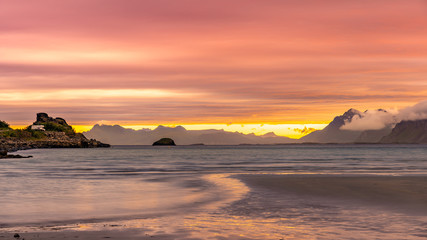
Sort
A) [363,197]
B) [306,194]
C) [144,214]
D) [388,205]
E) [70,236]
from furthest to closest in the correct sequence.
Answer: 1. [306,194]
2. [363,197]
3. [388,205]
4. [144,214]
5. [70,236]

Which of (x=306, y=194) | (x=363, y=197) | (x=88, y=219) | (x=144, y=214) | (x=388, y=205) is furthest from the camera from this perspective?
(x=306, y=194)

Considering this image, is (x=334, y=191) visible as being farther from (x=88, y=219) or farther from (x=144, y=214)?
(x=88, y=219)

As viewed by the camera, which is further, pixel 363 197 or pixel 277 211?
pixel 363 197

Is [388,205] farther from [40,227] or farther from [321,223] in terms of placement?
[40,227]

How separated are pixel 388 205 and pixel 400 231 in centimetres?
872

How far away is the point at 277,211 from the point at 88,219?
8.72 meters

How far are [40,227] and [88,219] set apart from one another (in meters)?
2.64

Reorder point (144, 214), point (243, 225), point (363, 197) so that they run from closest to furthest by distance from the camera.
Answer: point (243, 225) → point (144, 214) → point (363, 197)

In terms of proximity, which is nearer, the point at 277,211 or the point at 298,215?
the point at 298,215

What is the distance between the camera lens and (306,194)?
32344mm

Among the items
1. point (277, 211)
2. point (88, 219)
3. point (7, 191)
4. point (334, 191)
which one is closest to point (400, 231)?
point (277, 211)

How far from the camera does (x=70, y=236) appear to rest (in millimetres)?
17297

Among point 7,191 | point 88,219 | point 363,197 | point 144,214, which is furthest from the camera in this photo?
point 7,191

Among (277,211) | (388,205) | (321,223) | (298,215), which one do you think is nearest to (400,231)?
(321,223)
